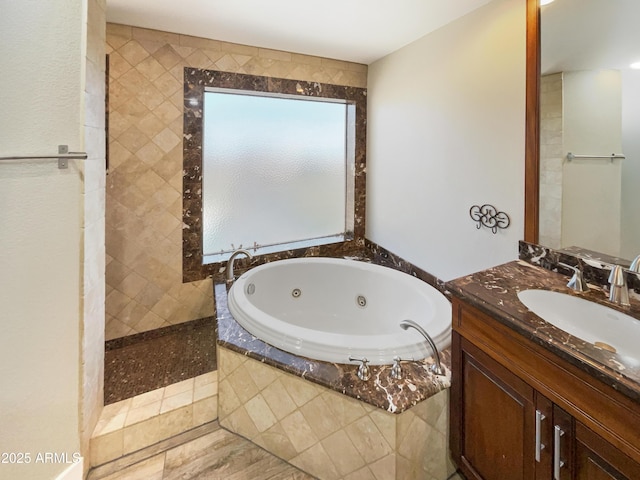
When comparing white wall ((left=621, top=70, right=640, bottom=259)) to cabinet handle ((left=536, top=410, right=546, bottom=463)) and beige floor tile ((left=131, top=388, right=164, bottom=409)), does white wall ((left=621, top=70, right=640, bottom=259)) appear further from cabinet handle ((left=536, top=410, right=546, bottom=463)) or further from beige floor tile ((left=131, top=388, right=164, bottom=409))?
beige floor tile ((left=131, top=388, right=164, bottom=409))

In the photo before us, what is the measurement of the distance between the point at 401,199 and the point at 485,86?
3.36ft

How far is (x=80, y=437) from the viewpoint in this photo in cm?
129

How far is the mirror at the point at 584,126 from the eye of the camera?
47.9 inches

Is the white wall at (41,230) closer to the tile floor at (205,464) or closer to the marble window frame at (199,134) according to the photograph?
the tile floor at (205,464)

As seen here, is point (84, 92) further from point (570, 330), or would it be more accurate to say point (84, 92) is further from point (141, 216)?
point (570, 330)

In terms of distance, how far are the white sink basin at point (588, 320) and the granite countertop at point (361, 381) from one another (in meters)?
0.48

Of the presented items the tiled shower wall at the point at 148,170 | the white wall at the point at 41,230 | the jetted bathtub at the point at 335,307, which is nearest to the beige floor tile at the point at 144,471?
the white wall at the point at 41,230

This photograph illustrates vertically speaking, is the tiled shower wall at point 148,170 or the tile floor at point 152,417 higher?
the tiled shower wall at point 148,170

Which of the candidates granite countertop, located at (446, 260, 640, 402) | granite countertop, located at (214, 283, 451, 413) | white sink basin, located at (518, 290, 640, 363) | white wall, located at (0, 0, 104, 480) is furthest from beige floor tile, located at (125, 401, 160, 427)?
white sink basin, located at (518, 290, 640, 363)

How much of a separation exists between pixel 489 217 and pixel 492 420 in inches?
45.6

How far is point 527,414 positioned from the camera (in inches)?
38.8

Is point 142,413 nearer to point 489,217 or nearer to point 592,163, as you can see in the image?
point 489,217

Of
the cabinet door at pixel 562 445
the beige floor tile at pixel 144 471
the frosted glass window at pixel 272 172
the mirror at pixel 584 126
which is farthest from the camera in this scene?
the frosted glass window at pixel 272 172

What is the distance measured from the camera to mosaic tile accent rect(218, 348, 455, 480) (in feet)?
4.03
